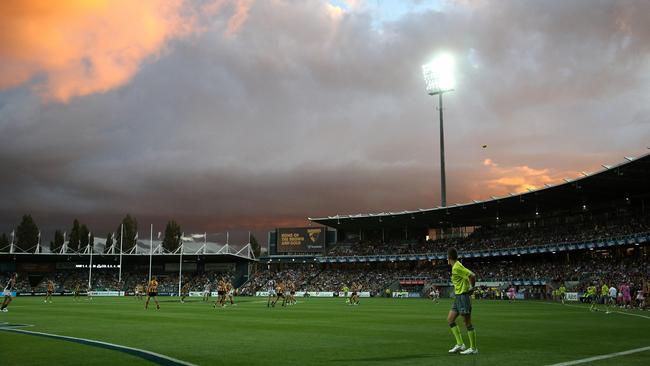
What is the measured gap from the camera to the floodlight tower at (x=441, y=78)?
7906cm

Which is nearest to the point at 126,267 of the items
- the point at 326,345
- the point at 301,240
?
the point at 301,240

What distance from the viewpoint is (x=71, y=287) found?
97312mm

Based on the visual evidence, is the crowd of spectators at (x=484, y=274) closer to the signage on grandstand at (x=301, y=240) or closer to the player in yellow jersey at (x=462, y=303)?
the signage on grandstand at (x=301, y=240)

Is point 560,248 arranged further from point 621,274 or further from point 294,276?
point 294,276

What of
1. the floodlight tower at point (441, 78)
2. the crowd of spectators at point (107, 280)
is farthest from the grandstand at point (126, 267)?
the floodlight tower at point (441, 78)

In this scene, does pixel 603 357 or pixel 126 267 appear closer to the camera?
pixel 603 357

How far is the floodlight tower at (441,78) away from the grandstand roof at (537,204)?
7009 millimetres

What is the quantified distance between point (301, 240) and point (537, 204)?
45873 mm

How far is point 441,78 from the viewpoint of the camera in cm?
7944

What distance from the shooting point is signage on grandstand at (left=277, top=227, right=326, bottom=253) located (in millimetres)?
105000

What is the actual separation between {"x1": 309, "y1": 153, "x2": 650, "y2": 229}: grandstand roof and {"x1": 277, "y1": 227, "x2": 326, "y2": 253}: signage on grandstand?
294 cm

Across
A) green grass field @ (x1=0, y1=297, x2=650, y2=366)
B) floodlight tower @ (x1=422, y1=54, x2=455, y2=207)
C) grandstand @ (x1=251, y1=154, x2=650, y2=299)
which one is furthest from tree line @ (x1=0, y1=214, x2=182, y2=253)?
green grass field @ (x1=0, y1=297, x2=650, y2=366)

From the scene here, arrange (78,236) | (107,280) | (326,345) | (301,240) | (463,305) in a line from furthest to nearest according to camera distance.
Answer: (78,236)
(301,240)
(107,280)
(326,345)
(463,305)

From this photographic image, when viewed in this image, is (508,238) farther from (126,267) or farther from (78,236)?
(78,236)
